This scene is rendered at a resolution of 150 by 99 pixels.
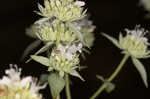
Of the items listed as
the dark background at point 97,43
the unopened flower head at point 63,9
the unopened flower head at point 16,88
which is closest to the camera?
the unopened flower head at point 16,88

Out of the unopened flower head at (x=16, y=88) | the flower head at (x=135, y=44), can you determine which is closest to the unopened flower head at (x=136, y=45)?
the flower head at (x=135, y=44)

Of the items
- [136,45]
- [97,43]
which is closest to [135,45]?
[136,45]

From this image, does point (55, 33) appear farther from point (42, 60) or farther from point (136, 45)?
point (136, 45)

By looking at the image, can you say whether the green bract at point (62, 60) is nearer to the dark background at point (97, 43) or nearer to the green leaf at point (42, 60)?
the green leaf at point (42, 60)

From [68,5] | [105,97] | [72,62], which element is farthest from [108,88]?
[105,97]

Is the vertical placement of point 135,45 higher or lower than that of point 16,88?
higher

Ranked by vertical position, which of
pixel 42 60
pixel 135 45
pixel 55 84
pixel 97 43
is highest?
pixel 97 43

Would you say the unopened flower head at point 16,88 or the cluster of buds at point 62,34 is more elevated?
the cluster of buds at point 62,34
